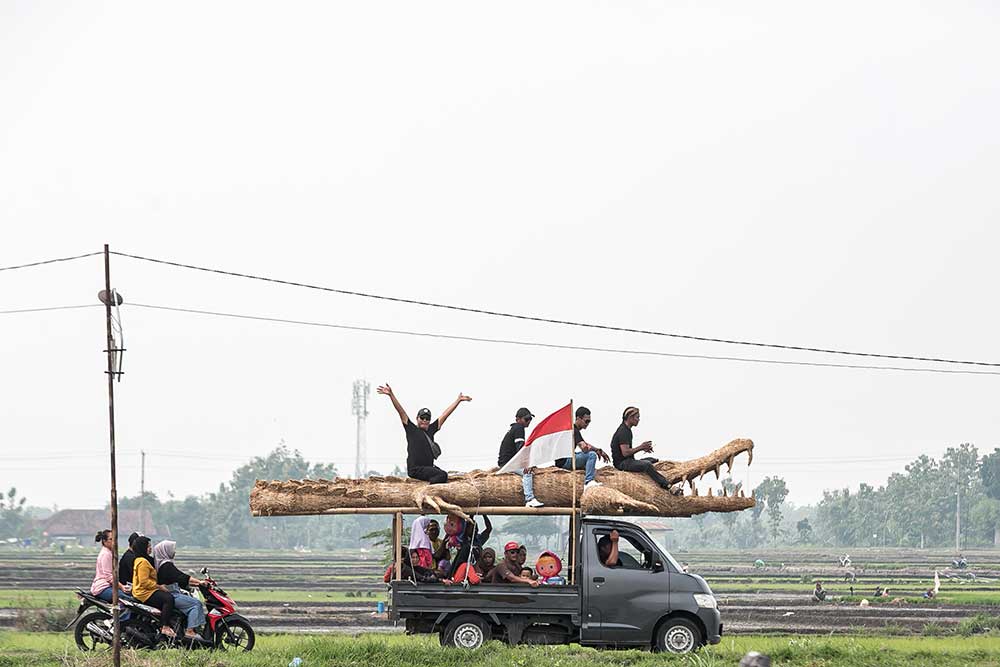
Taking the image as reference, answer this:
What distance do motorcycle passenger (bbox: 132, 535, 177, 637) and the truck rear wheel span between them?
4.13m

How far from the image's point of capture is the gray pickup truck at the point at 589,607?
19.4m

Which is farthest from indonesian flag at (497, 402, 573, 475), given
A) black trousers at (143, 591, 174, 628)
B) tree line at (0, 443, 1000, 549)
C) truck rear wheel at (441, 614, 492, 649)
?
tree line at (0, 443, 1000, 549)

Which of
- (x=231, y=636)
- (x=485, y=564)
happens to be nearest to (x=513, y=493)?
(x=485, y=564)

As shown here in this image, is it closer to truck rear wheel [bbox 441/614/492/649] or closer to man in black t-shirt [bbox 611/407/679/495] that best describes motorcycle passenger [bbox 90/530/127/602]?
truck rear wheel [bbox 441/614/492/649]

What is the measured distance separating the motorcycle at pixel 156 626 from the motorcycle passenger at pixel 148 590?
0.25 feet

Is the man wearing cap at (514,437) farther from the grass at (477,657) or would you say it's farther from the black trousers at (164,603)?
the black trousers at (164,603)

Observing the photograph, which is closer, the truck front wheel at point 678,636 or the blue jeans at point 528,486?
the truck front wheel at point 678,636

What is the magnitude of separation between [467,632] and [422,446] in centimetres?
287

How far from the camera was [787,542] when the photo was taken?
628 ft

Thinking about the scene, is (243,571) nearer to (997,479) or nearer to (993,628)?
(993,628)

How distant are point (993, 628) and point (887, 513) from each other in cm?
12415

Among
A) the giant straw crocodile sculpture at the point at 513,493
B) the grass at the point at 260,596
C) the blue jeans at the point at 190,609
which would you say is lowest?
the grass at the point at 260,596

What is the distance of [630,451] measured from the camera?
20.5m

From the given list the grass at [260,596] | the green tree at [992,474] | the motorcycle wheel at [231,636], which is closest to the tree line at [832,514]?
the green tree at [992,474]
